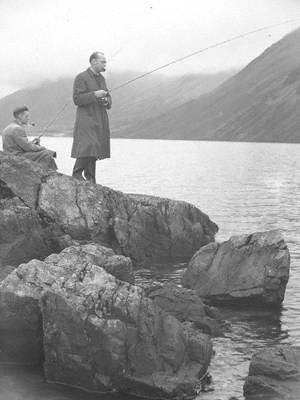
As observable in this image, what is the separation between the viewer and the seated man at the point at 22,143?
16375 mm

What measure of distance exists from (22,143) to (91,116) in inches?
69.9

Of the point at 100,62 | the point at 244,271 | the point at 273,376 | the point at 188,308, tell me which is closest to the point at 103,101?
the point at 100,62

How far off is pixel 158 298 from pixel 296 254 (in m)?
7.14

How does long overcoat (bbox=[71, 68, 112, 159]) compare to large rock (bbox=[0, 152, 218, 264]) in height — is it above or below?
above

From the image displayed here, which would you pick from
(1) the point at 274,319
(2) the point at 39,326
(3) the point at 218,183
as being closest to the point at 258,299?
(1) the point at 274,319

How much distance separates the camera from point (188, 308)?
1174cm

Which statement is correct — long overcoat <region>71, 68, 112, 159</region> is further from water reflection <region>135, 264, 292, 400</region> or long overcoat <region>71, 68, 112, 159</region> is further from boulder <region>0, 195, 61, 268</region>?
water reflection <region>135, 264, 292, 400</region>

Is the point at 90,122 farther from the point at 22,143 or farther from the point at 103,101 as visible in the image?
the point at 22,143

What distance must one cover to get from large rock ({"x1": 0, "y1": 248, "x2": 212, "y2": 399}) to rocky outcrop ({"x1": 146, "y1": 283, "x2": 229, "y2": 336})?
40.7 inches

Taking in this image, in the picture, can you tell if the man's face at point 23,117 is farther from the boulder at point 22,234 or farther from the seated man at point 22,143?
the boulder at point 22,234

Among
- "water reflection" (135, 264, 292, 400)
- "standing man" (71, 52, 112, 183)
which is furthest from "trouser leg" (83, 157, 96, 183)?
"water reflection" (135, 264, 292, 400)

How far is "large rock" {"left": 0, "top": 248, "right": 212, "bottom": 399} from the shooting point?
30.2ft

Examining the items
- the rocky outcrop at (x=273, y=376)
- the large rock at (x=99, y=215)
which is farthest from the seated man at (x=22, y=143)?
the rocky outcrop at (x=273, y=376)

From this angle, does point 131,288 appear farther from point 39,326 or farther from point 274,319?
point 274,319
